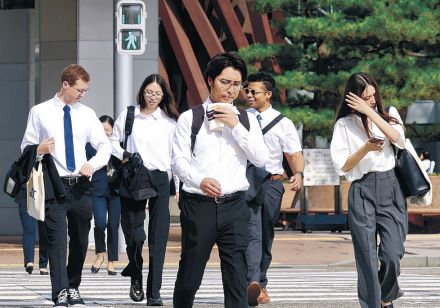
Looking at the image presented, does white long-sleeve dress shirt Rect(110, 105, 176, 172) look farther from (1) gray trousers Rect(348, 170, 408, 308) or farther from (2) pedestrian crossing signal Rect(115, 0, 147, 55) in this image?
(2) pedestrian crossing signal Rect(115, 0, 147, 55)

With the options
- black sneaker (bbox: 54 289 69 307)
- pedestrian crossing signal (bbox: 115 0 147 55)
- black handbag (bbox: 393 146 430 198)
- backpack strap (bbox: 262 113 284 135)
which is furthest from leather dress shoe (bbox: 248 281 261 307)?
pedestrian crossing signal (bbox: 115 0 147 55)

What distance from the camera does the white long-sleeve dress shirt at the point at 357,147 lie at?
1010cm

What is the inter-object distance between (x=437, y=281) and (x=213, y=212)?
8.27m

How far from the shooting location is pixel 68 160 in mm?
11609

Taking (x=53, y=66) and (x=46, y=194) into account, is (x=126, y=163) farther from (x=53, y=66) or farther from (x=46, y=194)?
(x=53, y=66)

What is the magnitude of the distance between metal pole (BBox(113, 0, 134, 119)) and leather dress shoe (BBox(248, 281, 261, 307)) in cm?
854

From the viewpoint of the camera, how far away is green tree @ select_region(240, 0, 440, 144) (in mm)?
33094

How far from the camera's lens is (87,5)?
22.3 metres

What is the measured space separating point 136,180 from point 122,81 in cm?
807

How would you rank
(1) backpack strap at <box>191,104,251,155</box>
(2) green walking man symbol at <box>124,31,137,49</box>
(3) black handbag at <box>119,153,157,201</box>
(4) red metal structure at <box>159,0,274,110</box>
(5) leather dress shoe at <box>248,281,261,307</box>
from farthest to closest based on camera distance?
1. (4) red metal structure at <box>159,0,274,110</box>
2. (2) green walking man symbol at <box>124,31,137,49</box>
3. (3) black handbag at <box>119,153,157,201</box>
4. (5) leather dress shoe at <box>248,281,261,307</box>
5. (1) backpack strap at <box>191,104,251,155</box>

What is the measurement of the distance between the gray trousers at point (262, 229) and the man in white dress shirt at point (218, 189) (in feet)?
11.4

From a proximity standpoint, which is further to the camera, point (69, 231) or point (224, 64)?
point (69, 231)

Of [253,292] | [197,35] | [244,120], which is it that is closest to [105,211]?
[253,292]

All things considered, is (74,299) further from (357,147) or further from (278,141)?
(357,147)
